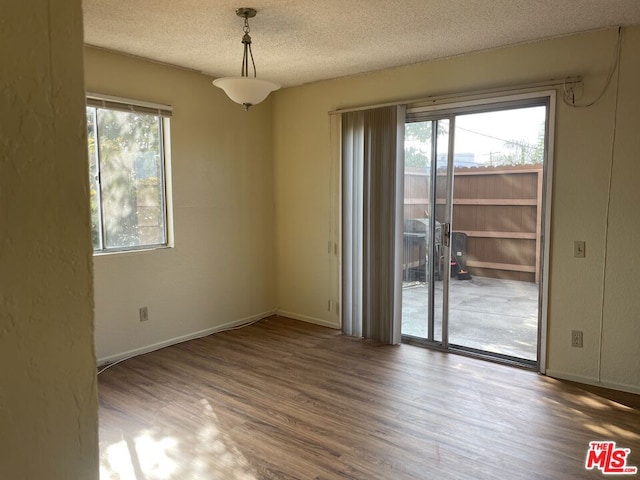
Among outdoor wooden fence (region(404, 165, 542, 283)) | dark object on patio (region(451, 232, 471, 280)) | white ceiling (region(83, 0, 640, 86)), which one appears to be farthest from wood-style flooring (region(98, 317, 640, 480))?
white ceiling (region(83, 0, 640, 86))

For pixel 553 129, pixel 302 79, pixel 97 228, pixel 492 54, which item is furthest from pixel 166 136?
pixel 553 129

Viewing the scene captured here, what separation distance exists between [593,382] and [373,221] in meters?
2.13

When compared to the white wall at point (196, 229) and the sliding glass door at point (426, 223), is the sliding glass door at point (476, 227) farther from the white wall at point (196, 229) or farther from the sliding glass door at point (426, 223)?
the white wall at point (196, 229)

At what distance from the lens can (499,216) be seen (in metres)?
3.74

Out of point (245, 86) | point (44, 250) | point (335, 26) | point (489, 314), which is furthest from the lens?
point (489, 314)

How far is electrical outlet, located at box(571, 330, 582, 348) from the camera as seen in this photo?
3.37 m

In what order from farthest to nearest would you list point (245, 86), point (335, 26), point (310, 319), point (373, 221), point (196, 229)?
point (310, 319)
point (196, 229)
point (373, 221)
point (335, 26)
point (245, 86)

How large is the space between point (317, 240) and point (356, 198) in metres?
0.73

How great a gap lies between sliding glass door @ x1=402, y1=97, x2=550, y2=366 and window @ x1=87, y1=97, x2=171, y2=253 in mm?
2249

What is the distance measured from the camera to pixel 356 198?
4355 millimetres

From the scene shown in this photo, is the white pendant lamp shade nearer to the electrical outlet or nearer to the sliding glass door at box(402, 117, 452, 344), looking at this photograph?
the sliding glass door at box(402, 117, 452, 344)

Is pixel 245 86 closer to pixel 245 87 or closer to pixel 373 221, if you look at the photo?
pixel 245 87

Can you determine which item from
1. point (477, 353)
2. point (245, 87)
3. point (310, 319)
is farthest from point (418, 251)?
point (245, 87)

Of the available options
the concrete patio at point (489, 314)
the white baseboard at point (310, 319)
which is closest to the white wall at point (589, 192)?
the concrete patio at point (489, 314)
